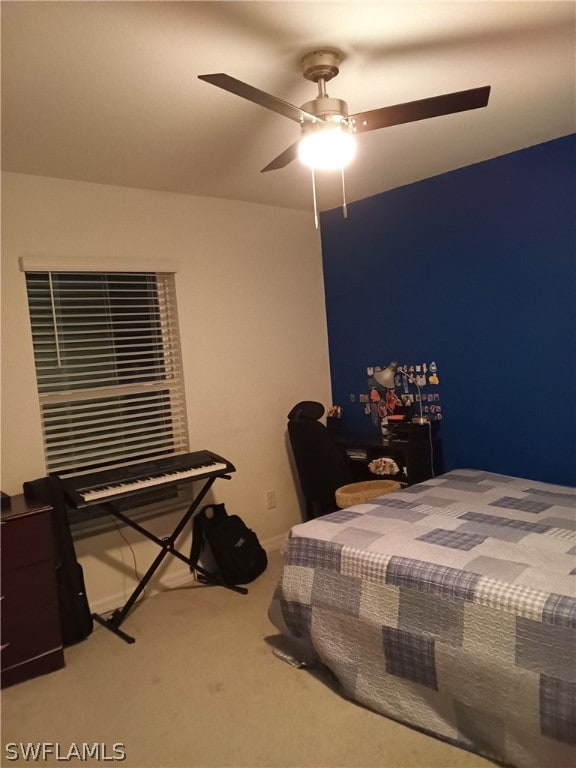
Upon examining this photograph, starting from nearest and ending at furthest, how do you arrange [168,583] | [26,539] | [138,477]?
[26,539], [138,477], [168,583]

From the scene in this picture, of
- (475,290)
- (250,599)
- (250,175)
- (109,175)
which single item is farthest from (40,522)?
(475,290)

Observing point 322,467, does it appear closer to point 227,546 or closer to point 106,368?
point 227,546

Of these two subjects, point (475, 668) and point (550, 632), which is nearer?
point (550, 632)

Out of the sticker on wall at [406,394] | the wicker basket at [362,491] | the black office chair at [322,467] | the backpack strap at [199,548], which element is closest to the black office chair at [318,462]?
the black office chair at [322,467]

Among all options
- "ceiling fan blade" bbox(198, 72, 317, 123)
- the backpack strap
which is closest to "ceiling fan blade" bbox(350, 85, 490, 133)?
"ceiling fan blade" bbox(198, 72, 317, 123)

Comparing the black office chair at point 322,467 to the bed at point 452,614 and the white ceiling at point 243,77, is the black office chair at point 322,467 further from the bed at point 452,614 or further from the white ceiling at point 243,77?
the white ceiling at point 243,77

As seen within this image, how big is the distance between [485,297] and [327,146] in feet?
5.89

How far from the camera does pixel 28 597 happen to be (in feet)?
8.55

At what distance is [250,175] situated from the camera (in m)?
3.23

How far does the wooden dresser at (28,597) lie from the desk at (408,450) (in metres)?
1.94

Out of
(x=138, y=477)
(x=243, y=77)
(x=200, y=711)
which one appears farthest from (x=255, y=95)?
(x=200, y=711)

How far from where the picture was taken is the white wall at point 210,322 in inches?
116

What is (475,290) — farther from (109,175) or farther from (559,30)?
(109,175)

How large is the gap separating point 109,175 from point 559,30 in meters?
2.17
